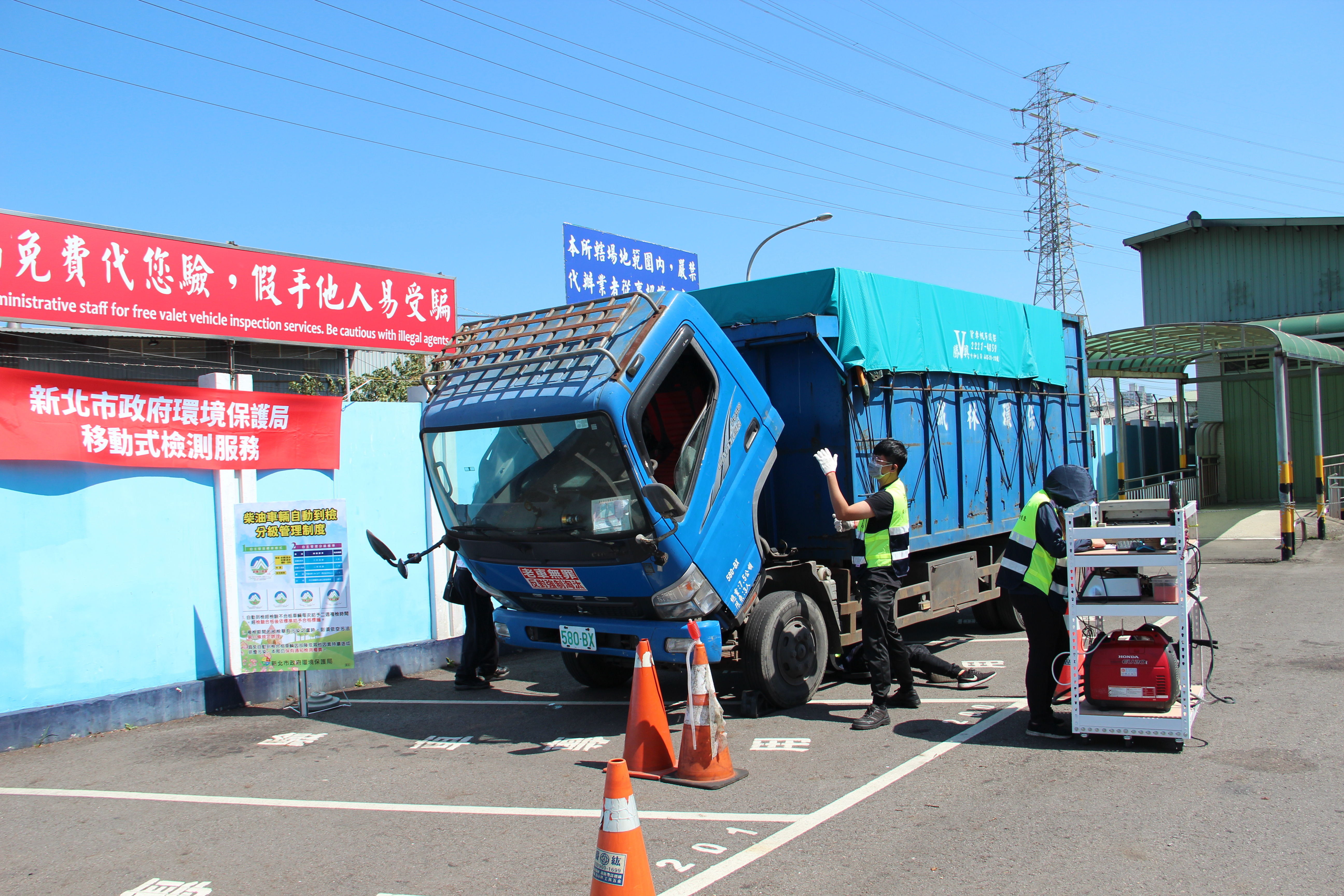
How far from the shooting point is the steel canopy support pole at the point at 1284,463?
14.2 meters

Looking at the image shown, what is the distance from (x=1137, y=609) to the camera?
5781 mm

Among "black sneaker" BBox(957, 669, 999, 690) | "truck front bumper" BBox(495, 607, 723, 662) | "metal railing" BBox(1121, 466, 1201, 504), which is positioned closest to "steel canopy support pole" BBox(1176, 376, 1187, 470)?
"metal railing" BBox(1121, 466, 1201, 504)

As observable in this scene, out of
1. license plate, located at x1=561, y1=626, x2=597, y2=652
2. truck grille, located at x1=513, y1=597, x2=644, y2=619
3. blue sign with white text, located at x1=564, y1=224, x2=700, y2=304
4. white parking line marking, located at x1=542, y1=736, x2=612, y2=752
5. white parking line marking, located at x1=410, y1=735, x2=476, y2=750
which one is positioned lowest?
white parking line marking, located at x1=410, y1=735, x2=476, y2=750

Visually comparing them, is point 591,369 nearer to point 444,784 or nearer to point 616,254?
point 444,784

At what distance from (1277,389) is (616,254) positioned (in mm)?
10578

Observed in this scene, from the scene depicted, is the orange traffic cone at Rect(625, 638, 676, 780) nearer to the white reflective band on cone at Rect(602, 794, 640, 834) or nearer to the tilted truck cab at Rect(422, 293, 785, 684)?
the tilted truck cab at Rect(422, 293, 785, 684)

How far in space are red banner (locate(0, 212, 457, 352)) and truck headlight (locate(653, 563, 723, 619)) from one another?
8.92 feet

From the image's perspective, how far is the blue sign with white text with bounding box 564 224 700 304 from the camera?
13844 mm

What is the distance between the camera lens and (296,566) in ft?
26.2

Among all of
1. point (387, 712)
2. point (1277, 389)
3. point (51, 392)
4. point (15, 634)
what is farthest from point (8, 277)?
point (1277, 389)

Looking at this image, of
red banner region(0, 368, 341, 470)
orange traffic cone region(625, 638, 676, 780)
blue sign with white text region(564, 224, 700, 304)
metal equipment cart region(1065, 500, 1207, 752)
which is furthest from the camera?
blue sign with white text region(564, 224, 700, 304)

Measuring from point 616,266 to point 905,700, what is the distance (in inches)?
371

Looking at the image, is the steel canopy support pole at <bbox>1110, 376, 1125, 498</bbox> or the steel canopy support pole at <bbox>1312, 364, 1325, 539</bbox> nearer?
the steel canopy support pole at <bbox>1312, 364, 1325, 539</bbox>

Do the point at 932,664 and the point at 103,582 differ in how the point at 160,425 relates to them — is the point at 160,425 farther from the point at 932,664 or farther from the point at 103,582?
the point at 932,664
